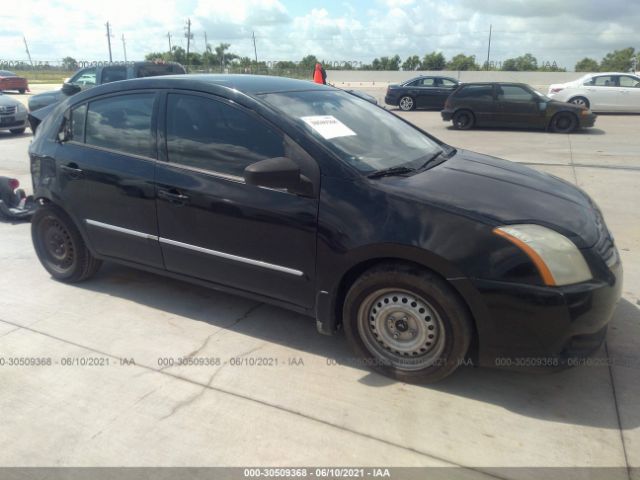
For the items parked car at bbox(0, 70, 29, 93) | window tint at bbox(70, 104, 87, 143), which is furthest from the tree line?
window tint at bbox(70, 104, 87, 143)

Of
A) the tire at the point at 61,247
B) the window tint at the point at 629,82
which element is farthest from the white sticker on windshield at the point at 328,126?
the window tint at the point at 629,82

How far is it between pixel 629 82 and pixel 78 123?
18820 millimetres

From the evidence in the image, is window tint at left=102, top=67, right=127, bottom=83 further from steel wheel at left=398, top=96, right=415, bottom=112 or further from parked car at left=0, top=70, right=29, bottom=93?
parked car at left=0, top=70, right=29, bottom=93

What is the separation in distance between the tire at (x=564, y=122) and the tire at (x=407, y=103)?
23.7 feet

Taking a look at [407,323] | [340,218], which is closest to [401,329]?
[407,323]

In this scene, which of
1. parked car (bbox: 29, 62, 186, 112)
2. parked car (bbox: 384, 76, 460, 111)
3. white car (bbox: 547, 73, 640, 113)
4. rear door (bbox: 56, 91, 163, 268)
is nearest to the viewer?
rear door (bbox: 56, 91, 163, 268)

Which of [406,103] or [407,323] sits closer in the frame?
[407,323]

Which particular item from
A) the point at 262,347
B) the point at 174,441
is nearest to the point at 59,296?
the point at 262,347

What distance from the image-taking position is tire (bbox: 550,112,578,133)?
14.2 metres

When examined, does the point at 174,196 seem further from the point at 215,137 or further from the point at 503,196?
the point at 503,196

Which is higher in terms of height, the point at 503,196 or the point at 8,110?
the point at 8,110

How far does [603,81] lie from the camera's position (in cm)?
1789

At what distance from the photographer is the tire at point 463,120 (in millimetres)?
15398

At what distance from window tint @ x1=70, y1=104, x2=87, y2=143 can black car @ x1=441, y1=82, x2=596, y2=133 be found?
42.3ft
